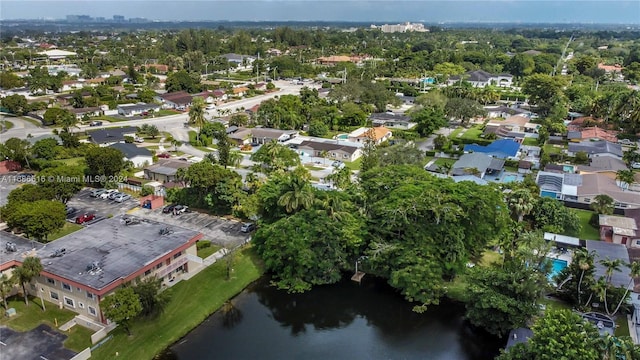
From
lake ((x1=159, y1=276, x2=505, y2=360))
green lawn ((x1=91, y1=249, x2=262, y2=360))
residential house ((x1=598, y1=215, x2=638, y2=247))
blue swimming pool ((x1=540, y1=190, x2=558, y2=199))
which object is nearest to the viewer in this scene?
green lawn ((x1=91, y1=249, x2=262, y2=360))

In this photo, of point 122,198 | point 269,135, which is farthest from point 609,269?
point 269,135

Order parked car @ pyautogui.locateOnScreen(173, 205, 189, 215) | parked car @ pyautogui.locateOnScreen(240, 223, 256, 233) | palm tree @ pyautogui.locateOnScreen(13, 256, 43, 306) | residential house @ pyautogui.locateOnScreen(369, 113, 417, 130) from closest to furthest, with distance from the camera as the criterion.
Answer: palm tree @ pyautogui.locateOnScreen(13, 256, 43, 306) < parked car @ pyautogui.locateOnScreen(240, 223, 256, 233) < parked car @ pyautogui.locateOnScreen(173, 205, 189, 215) < residential house @ pyautogui.locateOnScreen(369, 113, 417, 130)

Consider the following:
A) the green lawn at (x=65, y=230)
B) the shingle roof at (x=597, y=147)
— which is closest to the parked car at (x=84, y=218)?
the green lawn at (x=65, y=230)

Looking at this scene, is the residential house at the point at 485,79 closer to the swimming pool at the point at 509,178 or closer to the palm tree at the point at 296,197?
the swimming pool at the point at 509,178

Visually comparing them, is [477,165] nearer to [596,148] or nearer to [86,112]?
[596,148]

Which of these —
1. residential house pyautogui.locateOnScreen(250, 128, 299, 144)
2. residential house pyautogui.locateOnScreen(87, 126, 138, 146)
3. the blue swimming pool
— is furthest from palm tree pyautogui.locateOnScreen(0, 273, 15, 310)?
the blue swimming pool

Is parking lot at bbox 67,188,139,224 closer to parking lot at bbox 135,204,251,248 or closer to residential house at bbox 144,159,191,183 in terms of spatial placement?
parking lot at bbox 135,204,251,248

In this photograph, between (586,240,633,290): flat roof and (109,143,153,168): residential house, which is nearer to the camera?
(586,240,633,290): flat roof

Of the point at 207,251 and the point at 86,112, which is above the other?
the point at 86,112
